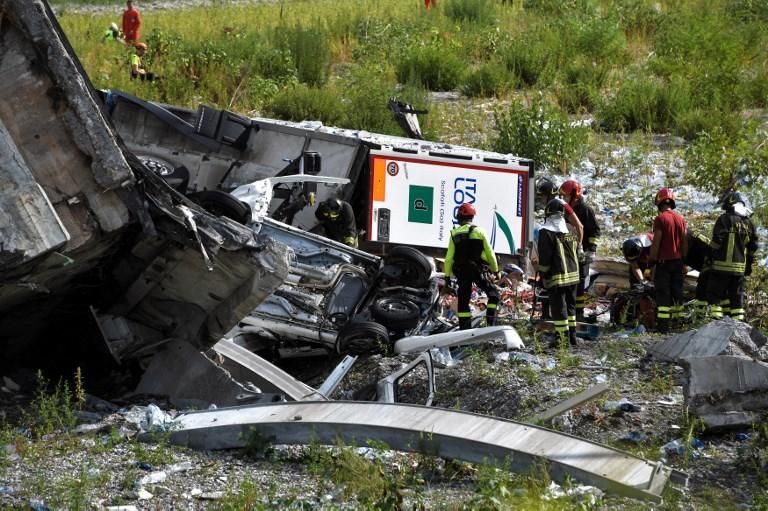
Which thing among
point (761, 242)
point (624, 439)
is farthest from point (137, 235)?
point (761, 242)

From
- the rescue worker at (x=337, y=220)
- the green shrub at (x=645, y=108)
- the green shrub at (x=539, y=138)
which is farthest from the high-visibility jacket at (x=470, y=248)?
the green shrub at (x=645, y=108)

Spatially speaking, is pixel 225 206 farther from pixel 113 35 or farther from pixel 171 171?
A: pixel 113 35

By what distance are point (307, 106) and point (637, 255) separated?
8.94 m

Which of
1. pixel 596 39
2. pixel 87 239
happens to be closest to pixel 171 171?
pixel 87 239

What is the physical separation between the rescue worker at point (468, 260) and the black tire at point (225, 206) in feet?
6.36

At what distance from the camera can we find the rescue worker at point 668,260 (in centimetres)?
1127

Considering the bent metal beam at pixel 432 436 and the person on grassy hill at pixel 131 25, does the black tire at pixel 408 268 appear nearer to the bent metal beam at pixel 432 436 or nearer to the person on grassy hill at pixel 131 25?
the bent metal beam at pixel 432 436

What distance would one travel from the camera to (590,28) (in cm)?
2411

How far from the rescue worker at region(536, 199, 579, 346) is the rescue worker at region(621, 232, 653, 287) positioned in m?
1.71

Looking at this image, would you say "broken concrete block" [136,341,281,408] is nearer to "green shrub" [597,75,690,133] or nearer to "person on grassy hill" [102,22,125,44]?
"green shrub" [597,75,690,133]

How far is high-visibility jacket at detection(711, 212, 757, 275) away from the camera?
36.6 ft

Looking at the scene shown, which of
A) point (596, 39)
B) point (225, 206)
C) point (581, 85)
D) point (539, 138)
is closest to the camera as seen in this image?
point (225, 206)

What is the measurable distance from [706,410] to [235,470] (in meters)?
3.24

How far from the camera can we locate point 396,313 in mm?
11219
